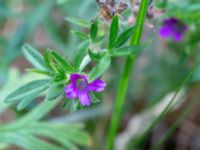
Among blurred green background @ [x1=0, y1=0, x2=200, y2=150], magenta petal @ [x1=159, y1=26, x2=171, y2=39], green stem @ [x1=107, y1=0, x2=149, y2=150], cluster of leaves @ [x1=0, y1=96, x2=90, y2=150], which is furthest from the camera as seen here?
blurred green background @ [x1=0, y1=0, x2=200, y2=150]

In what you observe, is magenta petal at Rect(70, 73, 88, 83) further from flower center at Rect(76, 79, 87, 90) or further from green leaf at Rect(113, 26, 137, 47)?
green leaf at Rect(113, 26, 137, 47)

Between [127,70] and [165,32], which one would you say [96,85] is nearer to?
[127,70]

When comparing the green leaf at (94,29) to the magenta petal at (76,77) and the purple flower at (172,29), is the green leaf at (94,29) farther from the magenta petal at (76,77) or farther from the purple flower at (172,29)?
the purple flower at (172,29)

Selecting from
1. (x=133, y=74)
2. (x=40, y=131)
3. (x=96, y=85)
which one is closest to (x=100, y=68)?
(x=96, y=85)

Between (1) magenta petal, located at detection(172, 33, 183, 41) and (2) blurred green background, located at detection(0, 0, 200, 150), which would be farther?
(2) blurred green background, located at detection(0, 0, 200, 150)

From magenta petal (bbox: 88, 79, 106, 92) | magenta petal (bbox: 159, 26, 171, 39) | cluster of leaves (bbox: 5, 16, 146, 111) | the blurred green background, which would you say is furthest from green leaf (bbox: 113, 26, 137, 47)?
the blurred green background
